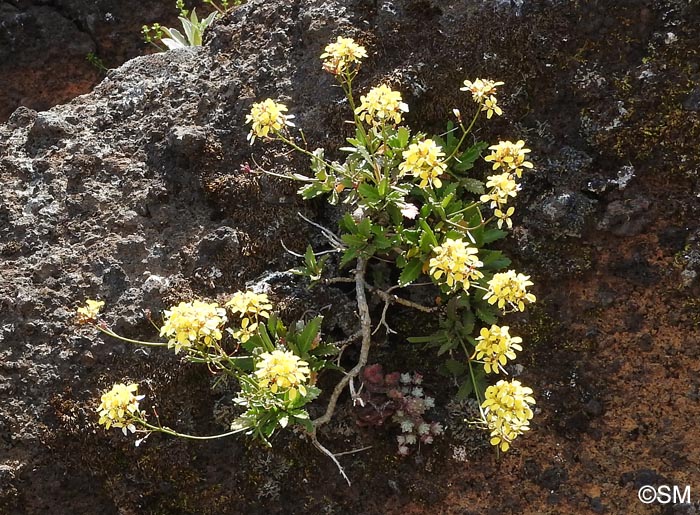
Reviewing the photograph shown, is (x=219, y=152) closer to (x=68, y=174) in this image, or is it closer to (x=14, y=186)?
(x=68, y=174)

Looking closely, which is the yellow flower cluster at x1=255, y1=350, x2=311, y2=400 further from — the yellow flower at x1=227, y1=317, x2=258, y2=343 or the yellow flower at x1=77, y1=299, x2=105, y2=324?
the yellow flower at x1=77, y1=299, x2=105, y2=324

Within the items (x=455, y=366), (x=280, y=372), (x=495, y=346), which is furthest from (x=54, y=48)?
(x=495, y=346)

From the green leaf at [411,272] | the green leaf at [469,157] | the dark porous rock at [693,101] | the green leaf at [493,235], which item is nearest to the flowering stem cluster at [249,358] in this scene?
the green leaf at [411,272]

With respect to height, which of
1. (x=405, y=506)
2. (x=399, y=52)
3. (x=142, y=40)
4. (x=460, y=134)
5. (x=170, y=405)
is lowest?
(x=405, y=506)

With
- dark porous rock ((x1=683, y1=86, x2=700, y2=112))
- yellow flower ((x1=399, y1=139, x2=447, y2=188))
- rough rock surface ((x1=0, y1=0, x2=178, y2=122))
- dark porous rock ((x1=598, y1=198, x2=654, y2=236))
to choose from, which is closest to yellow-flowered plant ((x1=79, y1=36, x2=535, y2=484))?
yellow flower ((x1=399, y1=139, x2=447, y2=188))

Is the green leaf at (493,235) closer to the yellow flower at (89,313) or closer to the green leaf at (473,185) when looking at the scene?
the green leaf at (473,185)

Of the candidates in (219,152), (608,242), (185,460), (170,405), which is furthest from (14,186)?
(608,242)
